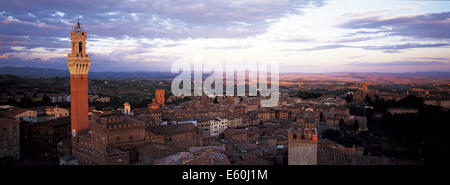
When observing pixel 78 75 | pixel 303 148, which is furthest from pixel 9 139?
pixel 303 148

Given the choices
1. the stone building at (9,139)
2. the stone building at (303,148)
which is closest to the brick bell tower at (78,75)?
the stone building at (9,139)

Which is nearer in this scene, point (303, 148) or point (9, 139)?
point (303, 148)

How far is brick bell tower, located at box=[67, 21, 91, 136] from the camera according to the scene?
698 inches

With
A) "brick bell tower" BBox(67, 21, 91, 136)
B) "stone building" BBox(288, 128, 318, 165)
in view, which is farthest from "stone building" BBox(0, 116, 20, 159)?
"stone building" BBox(288, 128, 318, 165)

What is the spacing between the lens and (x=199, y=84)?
67.6 meters

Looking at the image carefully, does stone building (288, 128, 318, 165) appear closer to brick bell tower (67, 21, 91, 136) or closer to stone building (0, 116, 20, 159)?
brick bell tower (67, 21, 91, 136)

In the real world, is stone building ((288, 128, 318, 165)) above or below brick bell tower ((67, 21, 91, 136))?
below

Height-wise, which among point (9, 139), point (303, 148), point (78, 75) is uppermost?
point (78, 75)

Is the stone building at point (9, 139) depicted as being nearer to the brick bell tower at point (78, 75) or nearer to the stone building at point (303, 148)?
the brick bell tower at point (78, 75)

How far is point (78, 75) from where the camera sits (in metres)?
17.9

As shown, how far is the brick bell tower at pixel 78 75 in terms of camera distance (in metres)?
17.7

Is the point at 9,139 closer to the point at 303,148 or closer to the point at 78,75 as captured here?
the point at 78,75
